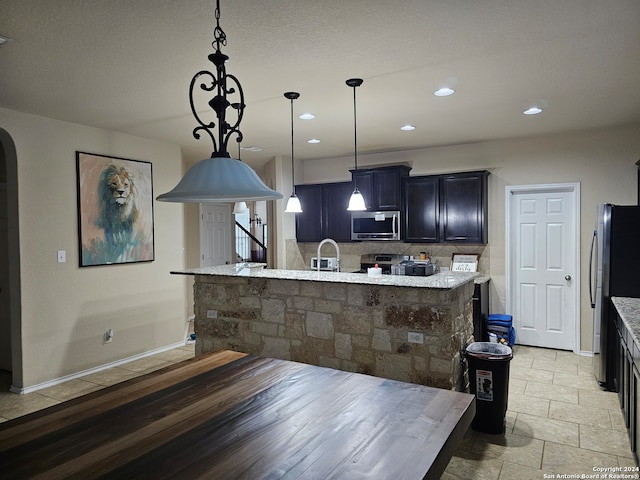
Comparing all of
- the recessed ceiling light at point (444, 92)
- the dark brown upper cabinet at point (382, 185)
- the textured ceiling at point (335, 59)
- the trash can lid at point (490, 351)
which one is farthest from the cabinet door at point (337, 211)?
the trash can lid at point (490, 351)

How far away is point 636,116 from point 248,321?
4332 millimetres

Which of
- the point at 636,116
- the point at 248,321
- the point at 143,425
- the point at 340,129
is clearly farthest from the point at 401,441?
the point at 636,116

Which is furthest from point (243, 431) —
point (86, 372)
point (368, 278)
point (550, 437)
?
point (86, 372)

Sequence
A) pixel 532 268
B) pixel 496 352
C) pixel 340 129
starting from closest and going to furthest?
pixel 496 352 → pixel 340 129 → pixel 532 268

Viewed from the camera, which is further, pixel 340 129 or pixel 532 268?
Result: pixel 532 268

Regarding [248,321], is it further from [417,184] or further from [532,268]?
[532,268]

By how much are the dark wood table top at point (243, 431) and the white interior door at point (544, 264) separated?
4216 mm

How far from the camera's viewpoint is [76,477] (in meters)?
1.11

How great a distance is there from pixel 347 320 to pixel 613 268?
7.88 ft

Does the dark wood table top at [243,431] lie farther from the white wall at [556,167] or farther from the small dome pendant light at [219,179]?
the white wall at [556,167]

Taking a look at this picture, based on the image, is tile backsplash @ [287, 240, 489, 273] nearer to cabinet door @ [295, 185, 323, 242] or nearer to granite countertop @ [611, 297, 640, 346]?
cabinet door @ [295, 185, 323, 242]

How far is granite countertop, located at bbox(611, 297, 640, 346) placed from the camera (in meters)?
2.59

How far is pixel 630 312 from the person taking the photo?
3.09 m

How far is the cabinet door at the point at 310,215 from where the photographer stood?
6.53m
